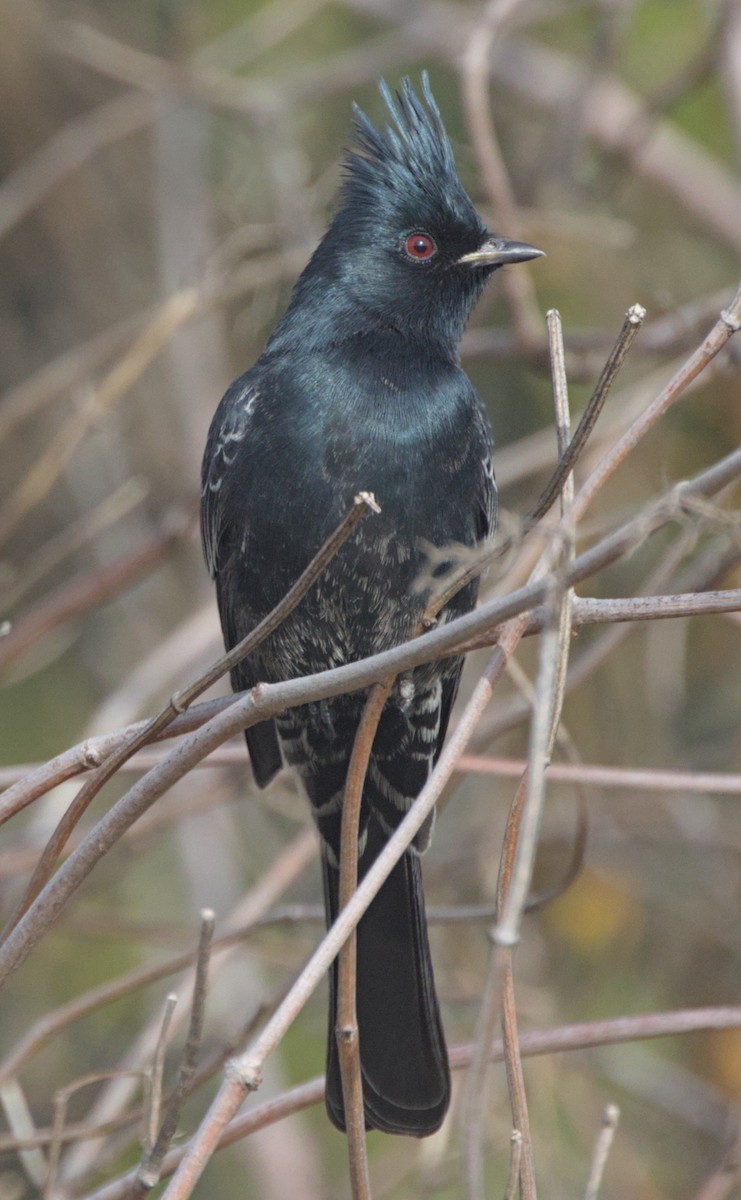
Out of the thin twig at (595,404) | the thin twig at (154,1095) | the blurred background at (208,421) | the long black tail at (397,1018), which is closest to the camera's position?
the thin twig at (595,404)

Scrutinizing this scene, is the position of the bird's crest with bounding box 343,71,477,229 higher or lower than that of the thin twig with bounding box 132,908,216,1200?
higher

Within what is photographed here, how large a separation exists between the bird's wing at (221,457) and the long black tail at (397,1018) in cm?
78

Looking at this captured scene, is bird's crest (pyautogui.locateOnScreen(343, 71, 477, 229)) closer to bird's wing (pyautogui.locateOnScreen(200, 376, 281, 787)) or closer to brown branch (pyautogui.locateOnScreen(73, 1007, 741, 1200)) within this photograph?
bird's wing (pyautogui.locateOnScreen(200, 376, 281, 787))

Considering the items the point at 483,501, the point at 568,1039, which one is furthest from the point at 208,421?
the point at 568,1039

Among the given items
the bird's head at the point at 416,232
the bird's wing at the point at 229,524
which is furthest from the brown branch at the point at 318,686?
the bird's head at the point at 416,232

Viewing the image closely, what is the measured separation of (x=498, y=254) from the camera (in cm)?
324

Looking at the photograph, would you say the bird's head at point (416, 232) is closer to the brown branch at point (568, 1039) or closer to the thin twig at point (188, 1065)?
the brown branch at point (568, 1039)

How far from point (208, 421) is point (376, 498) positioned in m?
2.37

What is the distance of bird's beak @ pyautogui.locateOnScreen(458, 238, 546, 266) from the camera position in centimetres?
321

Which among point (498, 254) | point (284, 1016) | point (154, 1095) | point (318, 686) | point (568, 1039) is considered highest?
point (498, 254)

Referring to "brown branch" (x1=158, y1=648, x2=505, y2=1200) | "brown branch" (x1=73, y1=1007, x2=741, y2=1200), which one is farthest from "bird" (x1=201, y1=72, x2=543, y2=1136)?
"brown branch" (x1=158, y1=648, x2=505, y2=1200)

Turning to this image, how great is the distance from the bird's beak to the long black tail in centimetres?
137

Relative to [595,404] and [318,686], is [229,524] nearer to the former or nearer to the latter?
[318,686]

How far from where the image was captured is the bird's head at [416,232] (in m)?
3.20
